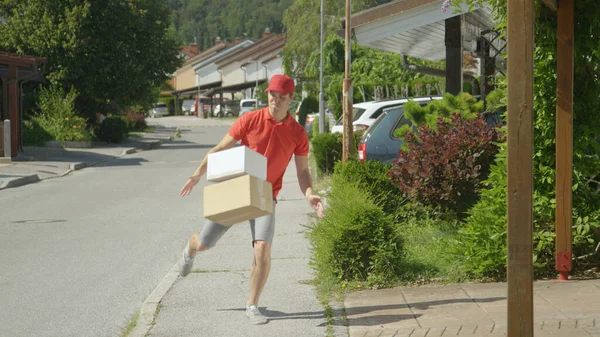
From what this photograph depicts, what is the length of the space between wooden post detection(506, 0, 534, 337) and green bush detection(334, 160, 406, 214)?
19.9 ft

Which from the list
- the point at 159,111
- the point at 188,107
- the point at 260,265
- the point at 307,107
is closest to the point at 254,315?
the point at 260,265

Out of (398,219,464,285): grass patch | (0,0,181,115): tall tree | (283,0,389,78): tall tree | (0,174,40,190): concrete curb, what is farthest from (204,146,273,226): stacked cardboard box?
(283,0,389,78): tall tree

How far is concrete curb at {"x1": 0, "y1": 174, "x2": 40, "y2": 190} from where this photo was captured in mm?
20391

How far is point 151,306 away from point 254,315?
111 cm

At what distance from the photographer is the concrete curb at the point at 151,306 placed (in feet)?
22.0

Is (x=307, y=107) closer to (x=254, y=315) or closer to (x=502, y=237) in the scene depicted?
(x=502, y=237)

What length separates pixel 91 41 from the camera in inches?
1539

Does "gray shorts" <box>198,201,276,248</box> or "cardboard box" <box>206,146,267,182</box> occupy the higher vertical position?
"cardboard box" <box>206,146,267,182</box>

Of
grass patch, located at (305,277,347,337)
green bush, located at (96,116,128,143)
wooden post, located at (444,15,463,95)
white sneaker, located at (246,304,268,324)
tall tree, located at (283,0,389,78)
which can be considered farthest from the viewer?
tall tree, located at (283,0,389,78)

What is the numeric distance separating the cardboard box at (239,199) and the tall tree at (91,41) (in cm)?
3358

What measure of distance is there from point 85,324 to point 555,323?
3.37 meters

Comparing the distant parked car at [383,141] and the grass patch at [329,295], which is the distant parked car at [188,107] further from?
the grass patch at [329,295]

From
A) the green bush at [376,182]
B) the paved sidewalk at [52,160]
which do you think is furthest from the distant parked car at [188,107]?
the green bush at [376,182]

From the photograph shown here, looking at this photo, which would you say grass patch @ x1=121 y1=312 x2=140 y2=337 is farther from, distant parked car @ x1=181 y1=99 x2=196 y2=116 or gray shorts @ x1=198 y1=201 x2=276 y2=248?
distant parked car @ x1=181 y1=99 x2=196 y2=116
